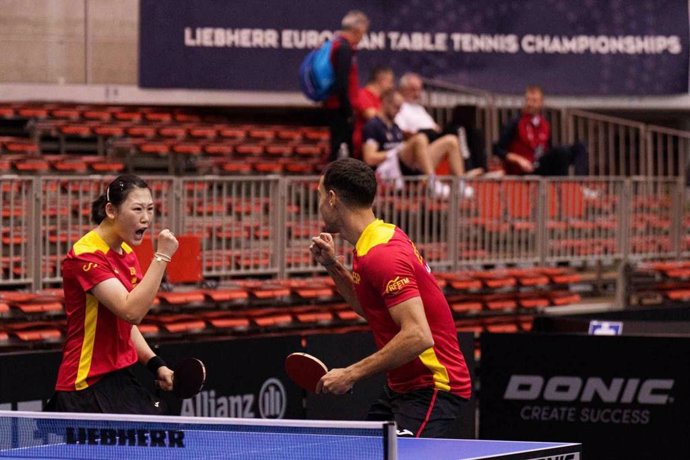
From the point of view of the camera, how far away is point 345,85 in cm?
1493

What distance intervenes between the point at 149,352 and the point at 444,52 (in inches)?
524

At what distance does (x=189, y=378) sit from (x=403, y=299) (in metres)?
1.43

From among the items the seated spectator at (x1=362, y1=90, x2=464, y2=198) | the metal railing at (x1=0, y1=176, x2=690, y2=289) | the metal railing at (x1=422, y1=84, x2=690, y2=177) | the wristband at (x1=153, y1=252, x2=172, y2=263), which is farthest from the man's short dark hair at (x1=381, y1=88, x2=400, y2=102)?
the wristband at (x1=153, y1=252, x2=172, y2=263)

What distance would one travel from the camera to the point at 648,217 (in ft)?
55.7

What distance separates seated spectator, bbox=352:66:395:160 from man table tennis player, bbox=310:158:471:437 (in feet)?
27.4

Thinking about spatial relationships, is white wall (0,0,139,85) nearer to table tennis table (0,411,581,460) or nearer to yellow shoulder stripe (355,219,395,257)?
yellow shoulder stripe (355,219,395,257)

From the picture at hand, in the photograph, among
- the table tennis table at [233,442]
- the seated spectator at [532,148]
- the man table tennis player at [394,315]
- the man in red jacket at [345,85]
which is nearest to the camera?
the table tennis table at [233,442]

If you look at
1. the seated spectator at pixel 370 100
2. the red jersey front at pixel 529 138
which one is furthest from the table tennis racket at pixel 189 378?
the red jersey front at pixel 529 138

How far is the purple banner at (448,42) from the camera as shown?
723 inches

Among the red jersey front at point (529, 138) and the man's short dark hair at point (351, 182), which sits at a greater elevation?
the red jersey front at point (529, 138)

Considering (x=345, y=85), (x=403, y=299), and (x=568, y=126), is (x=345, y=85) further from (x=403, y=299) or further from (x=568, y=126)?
(x=403, y=299)

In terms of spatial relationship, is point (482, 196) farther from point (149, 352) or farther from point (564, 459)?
point (564, 459)

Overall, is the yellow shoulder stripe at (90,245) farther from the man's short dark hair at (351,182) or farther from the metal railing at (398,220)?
the metal railing at (398,220)

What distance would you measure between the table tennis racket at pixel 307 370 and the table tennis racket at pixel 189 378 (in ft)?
2.40
